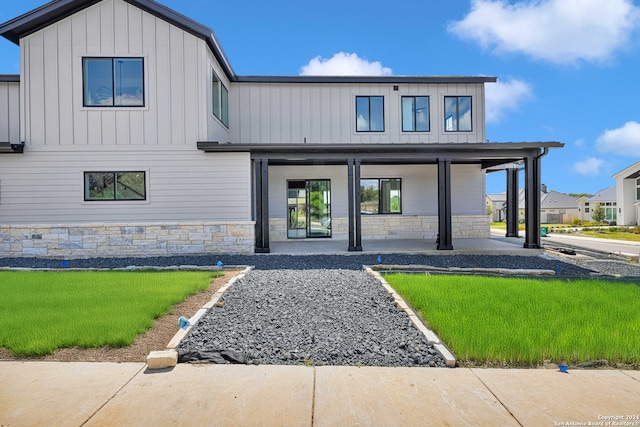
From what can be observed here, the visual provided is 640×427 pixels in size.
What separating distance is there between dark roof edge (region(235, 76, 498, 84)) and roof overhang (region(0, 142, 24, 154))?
23.5 feet

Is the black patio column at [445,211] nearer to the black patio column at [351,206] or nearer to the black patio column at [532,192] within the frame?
the black patio column at [532,192]

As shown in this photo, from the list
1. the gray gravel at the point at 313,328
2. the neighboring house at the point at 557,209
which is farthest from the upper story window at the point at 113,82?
the neighboring house at the point at 557,209

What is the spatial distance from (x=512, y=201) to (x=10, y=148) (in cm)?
1785

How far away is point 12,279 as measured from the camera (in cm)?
786

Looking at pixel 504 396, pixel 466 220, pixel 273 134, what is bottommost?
pixel 504 396

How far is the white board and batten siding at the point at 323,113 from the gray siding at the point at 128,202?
3.49 m


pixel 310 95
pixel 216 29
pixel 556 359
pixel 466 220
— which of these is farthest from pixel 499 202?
Result: pixel 556 359

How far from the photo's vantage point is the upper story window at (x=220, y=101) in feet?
42.6

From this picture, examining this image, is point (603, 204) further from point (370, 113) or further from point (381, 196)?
point (370, 113)

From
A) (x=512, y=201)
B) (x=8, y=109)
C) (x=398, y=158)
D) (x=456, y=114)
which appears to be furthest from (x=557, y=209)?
(x=8, y=109)

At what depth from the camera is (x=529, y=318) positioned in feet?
16.3

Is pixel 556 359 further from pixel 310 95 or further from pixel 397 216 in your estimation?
pixel 310 95

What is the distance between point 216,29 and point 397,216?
9.25m

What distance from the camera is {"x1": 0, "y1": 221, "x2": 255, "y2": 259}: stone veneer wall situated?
37.2 feet
